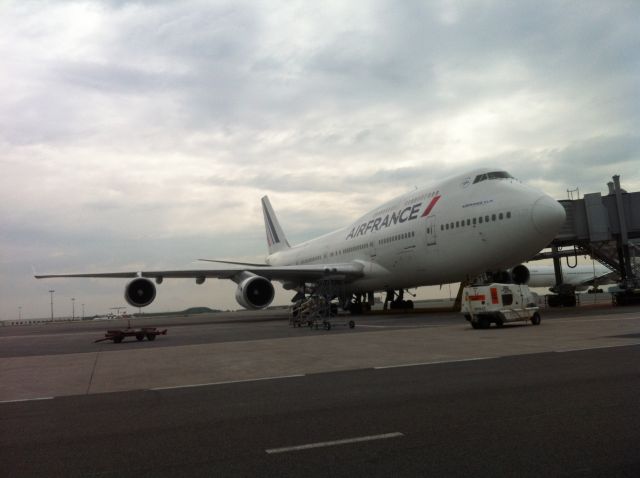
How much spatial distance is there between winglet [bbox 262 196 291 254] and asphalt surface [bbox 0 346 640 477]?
4546 cm

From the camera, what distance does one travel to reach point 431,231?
84.6ft

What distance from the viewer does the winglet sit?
5416 centimetres

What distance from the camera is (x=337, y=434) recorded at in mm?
5316

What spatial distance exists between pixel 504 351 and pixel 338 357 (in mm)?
3339

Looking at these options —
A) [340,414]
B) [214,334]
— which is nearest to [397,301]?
[214,334]

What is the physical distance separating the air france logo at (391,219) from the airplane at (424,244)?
7 centimetres

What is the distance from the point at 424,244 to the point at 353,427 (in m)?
21.3

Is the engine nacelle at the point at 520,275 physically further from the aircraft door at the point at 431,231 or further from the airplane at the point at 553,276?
the airplane at the point at 553,276

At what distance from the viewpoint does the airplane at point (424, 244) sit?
2211 centimetres

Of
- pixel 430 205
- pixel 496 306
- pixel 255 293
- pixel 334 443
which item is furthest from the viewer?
pixel 255 293

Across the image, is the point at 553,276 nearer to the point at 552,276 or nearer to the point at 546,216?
the point at 552,276

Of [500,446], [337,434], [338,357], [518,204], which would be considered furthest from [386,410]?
[518,204]

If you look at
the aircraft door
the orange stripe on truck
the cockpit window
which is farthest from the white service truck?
the aircraft door

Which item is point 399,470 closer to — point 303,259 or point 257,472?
point 257,472
